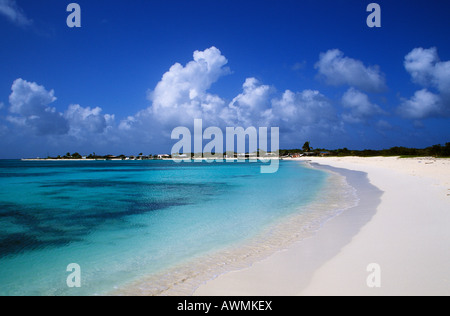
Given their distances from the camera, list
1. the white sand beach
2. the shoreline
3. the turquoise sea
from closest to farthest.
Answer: the white sand beach
the shoreline
the turquoise sea

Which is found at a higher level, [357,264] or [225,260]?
[357,264]

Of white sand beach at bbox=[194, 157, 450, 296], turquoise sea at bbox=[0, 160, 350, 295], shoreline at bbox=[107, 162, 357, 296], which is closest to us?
white sand beach at bbox=[194, 157, 450, 296]

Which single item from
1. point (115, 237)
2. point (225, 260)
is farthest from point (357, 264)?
point (115, 237)

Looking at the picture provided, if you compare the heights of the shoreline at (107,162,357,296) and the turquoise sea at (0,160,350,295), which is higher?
the shoreline at (107,162,357,296)

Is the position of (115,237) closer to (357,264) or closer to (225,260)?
(225,260)

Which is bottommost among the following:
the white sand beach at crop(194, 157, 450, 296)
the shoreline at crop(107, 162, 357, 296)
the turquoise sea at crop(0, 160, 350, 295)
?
the turquoise sea at crop(0, 160, 350, 295)

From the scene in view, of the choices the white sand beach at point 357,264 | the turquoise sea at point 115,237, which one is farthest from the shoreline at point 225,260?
the white sand beach at point 357,264

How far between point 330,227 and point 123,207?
9.76 meters

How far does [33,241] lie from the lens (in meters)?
7.30

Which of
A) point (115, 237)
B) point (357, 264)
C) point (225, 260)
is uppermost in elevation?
point (357, 264)

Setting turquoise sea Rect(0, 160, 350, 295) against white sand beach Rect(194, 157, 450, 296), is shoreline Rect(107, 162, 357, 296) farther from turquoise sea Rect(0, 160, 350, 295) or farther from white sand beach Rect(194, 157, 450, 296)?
white sand beach Rect(194, 157, 450, 296)

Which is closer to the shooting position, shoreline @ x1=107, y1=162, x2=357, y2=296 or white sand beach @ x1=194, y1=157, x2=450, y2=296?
white sand beach @ x1=194, y1=157, x2=450, y2=296

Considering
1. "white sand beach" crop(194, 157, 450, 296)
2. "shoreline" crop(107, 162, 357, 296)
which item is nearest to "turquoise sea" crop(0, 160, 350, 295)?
"shoreline" crop(107, 162, 357, 296)
